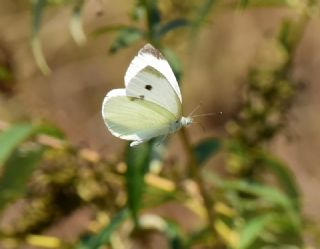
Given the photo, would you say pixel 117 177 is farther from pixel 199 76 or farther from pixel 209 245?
pixel 199 76

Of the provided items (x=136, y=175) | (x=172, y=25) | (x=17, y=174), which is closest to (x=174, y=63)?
(x=172, y=25)

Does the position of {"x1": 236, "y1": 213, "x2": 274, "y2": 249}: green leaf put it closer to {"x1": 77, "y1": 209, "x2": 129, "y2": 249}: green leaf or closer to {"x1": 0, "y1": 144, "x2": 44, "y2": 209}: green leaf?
{"x1": 77, "y1": 209, "x2": 129, "y2": 249}: green leaf

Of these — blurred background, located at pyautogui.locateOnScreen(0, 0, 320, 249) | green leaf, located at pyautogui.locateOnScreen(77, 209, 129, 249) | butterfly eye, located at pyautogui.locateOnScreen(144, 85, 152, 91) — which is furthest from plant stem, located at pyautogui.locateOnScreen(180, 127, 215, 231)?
butterfly eye, located at pyautogui.locateOnScreen(144, 85, 152, 91)

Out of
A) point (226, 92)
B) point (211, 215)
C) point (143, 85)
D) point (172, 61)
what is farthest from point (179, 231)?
point (226, 92)

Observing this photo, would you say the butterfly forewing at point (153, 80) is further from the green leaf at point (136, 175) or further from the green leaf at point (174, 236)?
the green leaf at point (174, 236)

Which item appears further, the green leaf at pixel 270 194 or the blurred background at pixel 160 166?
the green leaf at pixel 270 194

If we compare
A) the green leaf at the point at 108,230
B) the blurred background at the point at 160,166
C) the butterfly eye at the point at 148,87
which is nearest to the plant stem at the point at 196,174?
the blurred background at the point at 160,166
